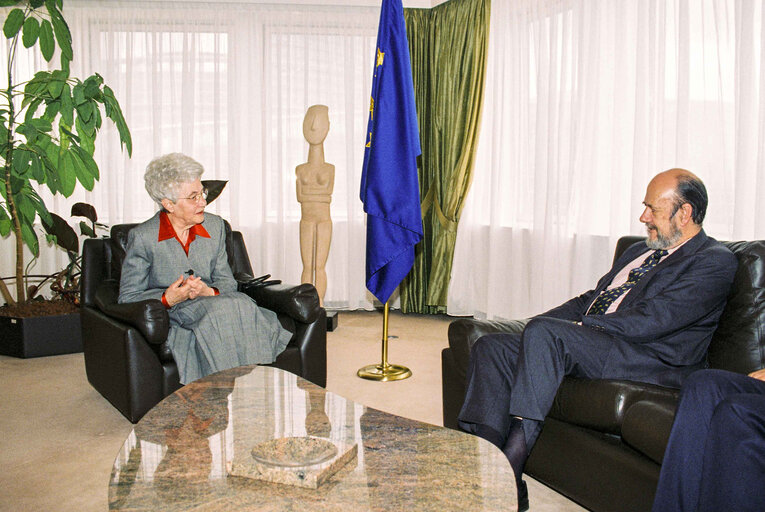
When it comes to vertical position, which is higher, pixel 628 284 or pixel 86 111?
pixel 86 111

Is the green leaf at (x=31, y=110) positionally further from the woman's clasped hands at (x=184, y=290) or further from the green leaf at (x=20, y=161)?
the woman's clasped hands at (x=184, y=290)

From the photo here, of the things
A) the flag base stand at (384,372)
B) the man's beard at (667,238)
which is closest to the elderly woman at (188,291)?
the flag base stand at (384,372)

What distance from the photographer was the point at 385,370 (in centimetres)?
384

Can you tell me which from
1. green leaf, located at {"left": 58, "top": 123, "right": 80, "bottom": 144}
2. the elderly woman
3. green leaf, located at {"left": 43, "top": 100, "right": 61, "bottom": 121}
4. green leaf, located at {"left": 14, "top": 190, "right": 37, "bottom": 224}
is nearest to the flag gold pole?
the elderly woman

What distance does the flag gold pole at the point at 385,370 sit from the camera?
378cm

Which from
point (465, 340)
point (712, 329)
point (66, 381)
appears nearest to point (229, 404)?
point (465, 340)

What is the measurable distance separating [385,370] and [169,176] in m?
1.60

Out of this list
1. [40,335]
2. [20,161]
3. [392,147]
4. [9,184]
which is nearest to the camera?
[392,147]

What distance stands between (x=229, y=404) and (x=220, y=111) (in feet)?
13.6

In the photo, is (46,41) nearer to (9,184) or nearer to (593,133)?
(9,184)

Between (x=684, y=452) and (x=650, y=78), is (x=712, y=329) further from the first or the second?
(x=650, y=78)

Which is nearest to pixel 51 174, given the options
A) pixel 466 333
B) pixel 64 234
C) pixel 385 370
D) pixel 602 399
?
pixel 64 234

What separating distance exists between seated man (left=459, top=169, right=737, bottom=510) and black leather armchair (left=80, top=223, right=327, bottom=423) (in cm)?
108

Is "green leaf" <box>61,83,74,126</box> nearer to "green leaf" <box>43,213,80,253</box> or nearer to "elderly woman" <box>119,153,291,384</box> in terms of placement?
"elderly woman" <box>119,153,291,384</box>
